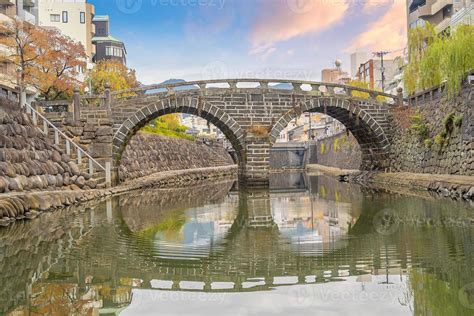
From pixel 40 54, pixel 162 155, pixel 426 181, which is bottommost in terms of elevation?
pixel 426 181

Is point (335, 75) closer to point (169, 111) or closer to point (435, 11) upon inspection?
point (435, 11)

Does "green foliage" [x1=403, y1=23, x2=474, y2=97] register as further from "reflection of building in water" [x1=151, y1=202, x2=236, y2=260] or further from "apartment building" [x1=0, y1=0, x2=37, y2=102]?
"apartment building" [x1=0, y1=0, x2=37, y2=102]

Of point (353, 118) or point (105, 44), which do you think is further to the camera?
point (105, 44)

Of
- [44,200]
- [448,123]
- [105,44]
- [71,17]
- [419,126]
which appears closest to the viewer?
[44,200]

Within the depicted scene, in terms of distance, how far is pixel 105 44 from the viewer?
224 feet

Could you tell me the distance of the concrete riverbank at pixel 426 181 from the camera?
62.6 ft

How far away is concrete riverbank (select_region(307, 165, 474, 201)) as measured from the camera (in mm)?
19094

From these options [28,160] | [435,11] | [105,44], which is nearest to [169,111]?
[28,160]

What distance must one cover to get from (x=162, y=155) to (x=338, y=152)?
1890 cm

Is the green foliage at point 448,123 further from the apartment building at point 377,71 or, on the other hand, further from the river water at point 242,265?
the apartment building at point 377,71

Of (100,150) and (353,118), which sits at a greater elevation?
(353,118)

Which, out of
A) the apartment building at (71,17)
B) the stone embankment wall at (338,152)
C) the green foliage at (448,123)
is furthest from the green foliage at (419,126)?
the apartment building at (71,17)

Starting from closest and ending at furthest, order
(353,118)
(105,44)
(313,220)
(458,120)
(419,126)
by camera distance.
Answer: (313,220) → (458,120) → (419,126) → (353,118) → (105,44)

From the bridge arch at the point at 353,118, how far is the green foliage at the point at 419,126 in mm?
3940
